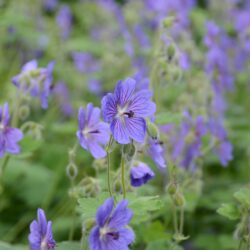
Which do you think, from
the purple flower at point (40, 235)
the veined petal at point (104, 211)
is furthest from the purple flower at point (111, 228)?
the purple flower at point (40, 235)

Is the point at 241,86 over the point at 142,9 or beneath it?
beneath

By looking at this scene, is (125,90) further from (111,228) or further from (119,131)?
(111,228)

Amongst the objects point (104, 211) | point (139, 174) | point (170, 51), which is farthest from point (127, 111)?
point (170, 51)

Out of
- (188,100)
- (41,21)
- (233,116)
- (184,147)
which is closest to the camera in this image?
(184,147)

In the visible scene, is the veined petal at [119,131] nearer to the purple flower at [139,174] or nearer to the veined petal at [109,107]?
the veined petal at [109,107]

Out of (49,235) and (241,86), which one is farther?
(241,86)

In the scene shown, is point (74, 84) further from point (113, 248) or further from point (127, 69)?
point (113, 248)

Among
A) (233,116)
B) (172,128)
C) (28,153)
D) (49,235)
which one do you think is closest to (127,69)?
(233,116)
